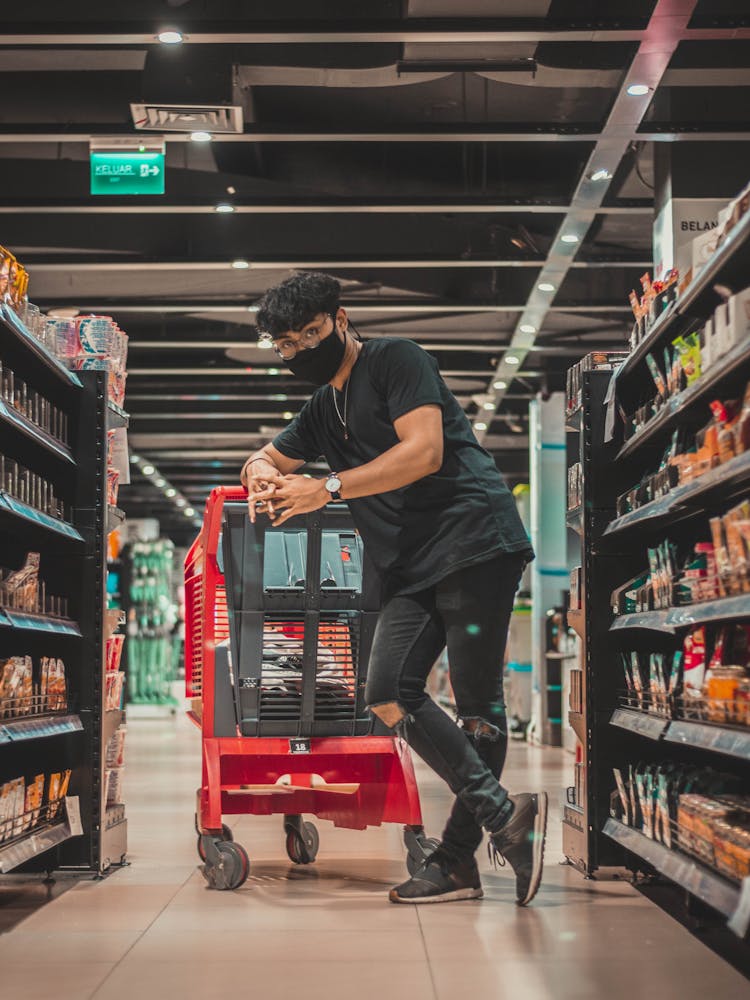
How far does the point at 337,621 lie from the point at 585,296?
790 cm

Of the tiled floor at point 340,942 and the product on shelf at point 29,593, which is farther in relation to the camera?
the product on shelf at point 29,593

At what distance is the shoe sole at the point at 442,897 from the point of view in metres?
3.45

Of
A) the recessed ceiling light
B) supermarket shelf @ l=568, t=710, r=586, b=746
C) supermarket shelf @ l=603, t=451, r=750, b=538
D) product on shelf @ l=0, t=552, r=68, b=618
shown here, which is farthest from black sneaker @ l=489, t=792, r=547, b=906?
the recessed ceiling light

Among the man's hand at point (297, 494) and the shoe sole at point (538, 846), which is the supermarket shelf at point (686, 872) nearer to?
the shoe sole at point (538, 846)

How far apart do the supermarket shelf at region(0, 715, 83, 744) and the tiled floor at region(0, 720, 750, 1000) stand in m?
0.46

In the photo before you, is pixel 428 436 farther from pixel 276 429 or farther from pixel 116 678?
pixel 276 429

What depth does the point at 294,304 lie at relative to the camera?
131 inches

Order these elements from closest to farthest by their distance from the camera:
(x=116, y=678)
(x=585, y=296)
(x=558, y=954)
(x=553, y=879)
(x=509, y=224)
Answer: (x=558, y=954), (x=553, y=879), (x=116, y=678), (x=509, y=224), (x=585, y=296)

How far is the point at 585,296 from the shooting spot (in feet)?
37.0

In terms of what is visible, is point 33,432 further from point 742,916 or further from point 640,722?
point 742,916

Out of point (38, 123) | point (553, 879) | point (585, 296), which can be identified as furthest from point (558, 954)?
point (585, 296)

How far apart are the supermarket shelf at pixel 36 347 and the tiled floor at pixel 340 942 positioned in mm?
1474

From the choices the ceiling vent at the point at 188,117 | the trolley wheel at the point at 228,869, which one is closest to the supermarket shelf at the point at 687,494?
the trolley wheel at the point at 228,869

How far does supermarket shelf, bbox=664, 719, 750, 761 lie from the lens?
7.80 feet
